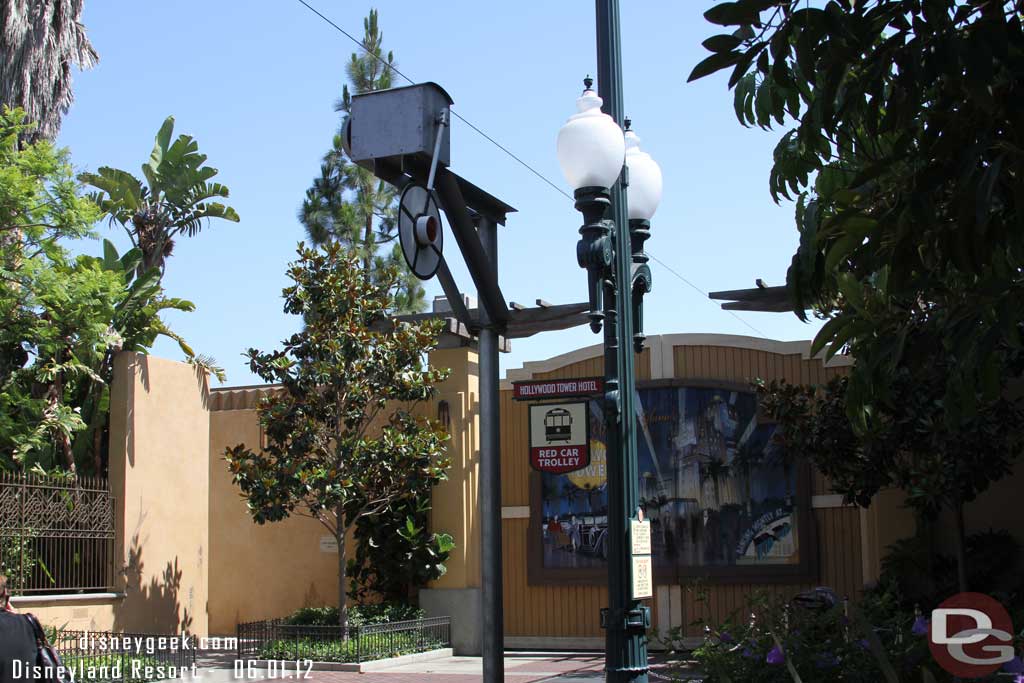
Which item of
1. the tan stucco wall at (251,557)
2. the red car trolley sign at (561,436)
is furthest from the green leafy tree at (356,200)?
the red car trolley sign at (561,436)

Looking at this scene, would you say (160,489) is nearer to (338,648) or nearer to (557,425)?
(338,648)

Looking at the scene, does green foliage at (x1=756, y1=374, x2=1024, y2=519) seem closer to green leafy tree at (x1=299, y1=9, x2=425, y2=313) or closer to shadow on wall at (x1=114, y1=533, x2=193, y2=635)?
shadow on wall at (x1=114, y1=533, x2=193, y2=635)

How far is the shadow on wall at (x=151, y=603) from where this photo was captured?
55.5 feet

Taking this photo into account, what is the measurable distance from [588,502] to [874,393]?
49.6 feet

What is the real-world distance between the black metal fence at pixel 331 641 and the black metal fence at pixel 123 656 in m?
1.65

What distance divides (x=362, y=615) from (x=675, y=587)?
5081 mm

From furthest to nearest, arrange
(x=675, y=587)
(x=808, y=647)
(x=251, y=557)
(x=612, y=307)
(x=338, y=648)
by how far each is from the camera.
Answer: (x=251, y=557) < (x=675, y=587) < (x=338, y=648) < (x=612, y=307) < (x=808, y=647)

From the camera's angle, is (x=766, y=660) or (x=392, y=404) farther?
(x=392, y=404)

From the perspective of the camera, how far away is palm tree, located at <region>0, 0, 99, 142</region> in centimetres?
2339

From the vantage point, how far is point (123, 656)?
44.2 feet

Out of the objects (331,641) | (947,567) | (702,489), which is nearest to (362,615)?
(331,641)

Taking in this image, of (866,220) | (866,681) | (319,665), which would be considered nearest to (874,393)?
(866,220)

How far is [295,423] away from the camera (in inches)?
687

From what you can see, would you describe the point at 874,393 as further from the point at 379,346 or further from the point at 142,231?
the point at 142,231
